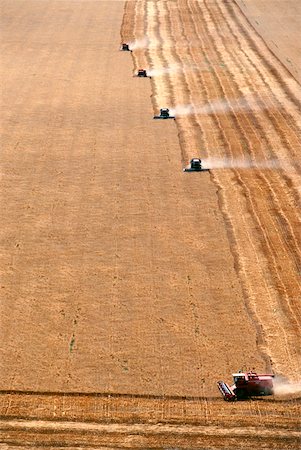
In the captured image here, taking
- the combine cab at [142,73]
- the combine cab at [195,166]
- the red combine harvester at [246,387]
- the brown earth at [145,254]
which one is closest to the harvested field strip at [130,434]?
the brown earth at [145,254]

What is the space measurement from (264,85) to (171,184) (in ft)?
58.0

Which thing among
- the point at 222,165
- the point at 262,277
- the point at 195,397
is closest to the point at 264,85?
the point at 222,165

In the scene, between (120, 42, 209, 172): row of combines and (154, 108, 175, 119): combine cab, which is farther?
(154, 108, 175, 119): combine cab

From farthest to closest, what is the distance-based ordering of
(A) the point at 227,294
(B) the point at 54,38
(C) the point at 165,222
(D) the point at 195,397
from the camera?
(B) the point at 54,38
(C) the point at 165,222
(A) the point at 227,294
(D) the point at 195,397

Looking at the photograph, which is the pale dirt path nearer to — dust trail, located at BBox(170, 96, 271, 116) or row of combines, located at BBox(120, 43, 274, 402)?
dust trail, located at BBox(170, 96, 271, 116)

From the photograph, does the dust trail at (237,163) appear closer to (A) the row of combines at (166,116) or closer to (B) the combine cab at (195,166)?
(B) the combine cab at (195,166)

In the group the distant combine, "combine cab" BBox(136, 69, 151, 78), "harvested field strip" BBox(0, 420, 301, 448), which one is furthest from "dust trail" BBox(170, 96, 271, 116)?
"harvested field strip" BBox(0, 420, 301, 448)

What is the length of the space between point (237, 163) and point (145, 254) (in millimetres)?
10759

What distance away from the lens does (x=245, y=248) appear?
1204 inches

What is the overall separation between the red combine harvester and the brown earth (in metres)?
0.24

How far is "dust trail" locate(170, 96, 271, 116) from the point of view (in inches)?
1823

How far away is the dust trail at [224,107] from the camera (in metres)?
46.3

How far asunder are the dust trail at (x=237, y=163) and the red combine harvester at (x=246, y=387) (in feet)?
57.7

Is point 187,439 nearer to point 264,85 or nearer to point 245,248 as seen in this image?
point 245,248
